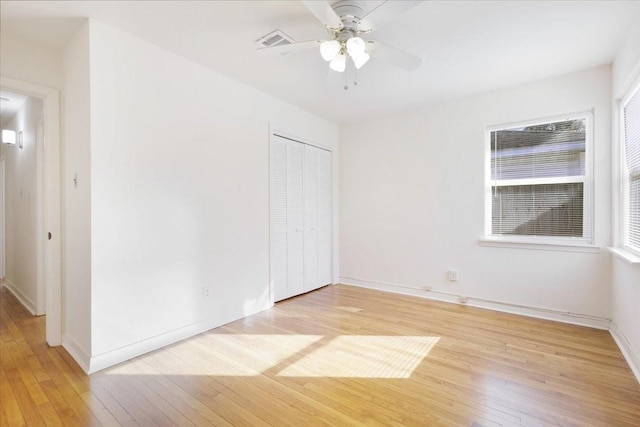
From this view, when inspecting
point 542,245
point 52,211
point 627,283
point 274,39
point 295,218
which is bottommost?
point 627,283

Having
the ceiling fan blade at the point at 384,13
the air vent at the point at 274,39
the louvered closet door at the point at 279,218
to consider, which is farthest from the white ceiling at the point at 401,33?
the louvered closet door at the point at 279,218

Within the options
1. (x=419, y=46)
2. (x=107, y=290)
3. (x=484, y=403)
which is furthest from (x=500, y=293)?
(x=107, y=290)

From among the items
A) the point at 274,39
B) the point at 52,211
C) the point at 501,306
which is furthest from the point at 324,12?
the point at 501,306

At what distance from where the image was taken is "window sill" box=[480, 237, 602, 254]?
299cm

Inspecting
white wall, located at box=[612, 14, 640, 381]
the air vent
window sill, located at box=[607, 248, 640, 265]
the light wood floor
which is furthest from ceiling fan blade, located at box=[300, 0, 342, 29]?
window sill, located at box=[607, 248, 640, 265]

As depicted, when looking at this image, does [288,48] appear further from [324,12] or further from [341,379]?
[341,379]

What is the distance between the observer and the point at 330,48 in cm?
192

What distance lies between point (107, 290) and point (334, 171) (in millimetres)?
3359

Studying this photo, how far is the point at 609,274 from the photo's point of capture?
2906mm

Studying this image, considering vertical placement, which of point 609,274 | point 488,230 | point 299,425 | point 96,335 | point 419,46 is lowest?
point 299,425

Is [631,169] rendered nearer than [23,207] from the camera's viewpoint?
Yes

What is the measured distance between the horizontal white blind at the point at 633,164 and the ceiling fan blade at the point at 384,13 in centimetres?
211

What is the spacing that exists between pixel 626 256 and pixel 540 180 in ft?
3.96

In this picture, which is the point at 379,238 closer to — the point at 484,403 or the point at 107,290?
the point at 484,403
